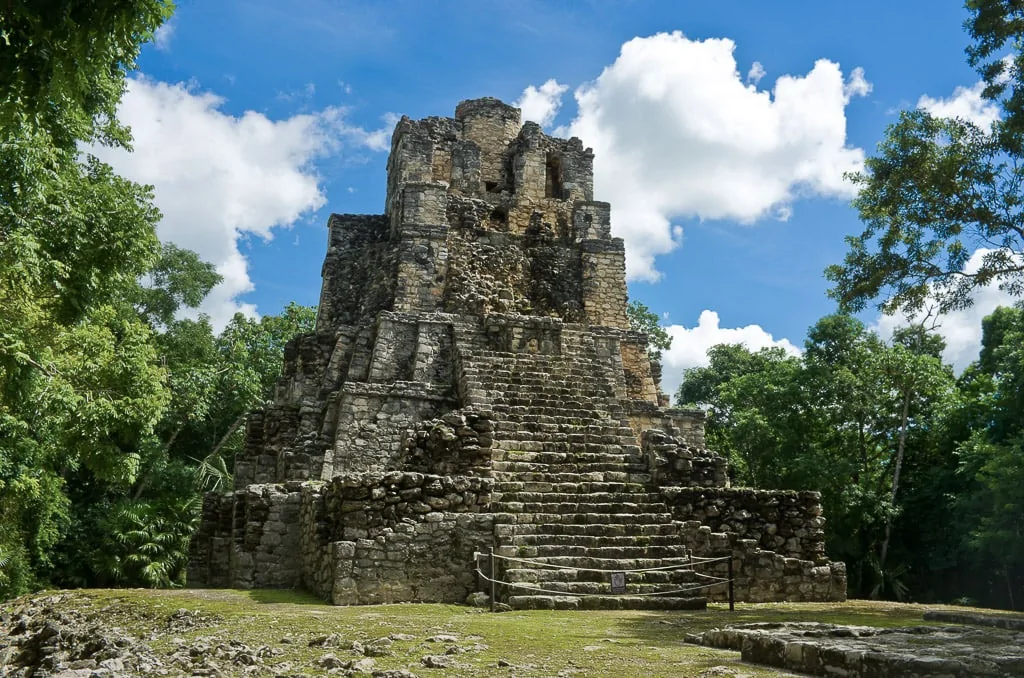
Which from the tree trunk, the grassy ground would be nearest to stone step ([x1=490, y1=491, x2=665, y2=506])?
the grassy ground

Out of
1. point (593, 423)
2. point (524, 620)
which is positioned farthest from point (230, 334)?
point (524, 620)

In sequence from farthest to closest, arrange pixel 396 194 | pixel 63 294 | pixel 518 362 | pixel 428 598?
pixel 396 194, pixel 518 362, pixel 63 294, pixel 428 598

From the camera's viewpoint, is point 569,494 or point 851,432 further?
point 851,432

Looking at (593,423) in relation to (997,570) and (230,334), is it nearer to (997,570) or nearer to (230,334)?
(997,570)

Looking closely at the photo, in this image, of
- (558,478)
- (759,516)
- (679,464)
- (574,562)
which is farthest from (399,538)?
(759,516)

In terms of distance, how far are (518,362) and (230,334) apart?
17875 mm

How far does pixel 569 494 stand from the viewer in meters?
11.1

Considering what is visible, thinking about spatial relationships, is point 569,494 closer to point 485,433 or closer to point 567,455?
point 567,455

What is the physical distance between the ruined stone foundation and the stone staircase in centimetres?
3

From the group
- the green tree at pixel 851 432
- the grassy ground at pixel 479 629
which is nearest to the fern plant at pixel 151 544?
the grassy ground at pixel 479 629

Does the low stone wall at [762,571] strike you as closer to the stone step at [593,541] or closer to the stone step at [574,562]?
the stone step at [593,541]

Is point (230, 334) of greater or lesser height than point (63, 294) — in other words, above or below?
above

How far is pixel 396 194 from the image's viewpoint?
1902 cm

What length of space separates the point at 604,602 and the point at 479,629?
2.71 m
